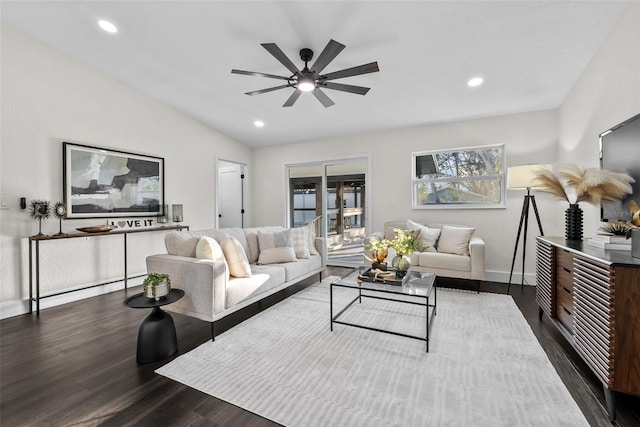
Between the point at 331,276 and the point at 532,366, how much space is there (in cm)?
289

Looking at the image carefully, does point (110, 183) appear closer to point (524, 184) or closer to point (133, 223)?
point (133, 223)

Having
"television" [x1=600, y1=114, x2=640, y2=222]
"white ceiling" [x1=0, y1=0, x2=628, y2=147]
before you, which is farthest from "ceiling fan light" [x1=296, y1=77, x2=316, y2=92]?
"television" [x1=600, y1=114, x2=640, y2=222]

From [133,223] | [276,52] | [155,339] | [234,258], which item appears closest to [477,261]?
[234,258]

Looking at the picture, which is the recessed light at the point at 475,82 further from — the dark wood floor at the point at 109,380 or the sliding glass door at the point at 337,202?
the dark wood floor at the point at 109,380

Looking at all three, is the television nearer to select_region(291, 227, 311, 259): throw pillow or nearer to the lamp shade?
the lamp shade

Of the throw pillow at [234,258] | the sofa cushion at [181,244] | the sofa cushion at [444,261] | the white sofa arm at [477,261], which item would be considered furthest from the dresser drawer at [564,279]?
the sofa cushion at [181,244]

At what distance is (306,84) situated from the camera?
2.64m

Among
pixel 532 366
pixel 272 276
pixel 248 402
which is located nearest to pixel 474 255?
pixel 532 366

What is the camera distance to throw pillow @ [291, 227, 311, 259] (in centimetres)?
372

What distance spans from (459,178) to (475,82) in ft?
5.32

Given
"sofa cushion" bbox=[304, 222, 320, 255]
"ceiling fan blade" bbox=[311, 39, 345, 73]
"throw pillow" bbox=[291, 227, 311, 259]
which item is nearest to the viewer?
"ceiling fan blade" bbox=[311, 39, 345, 73]

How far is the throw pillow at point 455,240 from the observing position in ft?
12.6

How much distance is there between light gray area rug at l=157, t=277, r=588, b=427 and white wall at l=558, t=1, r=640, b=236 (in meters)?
1.69

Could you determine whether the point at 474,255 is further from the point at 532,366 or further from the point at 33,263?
the point at 33,263
